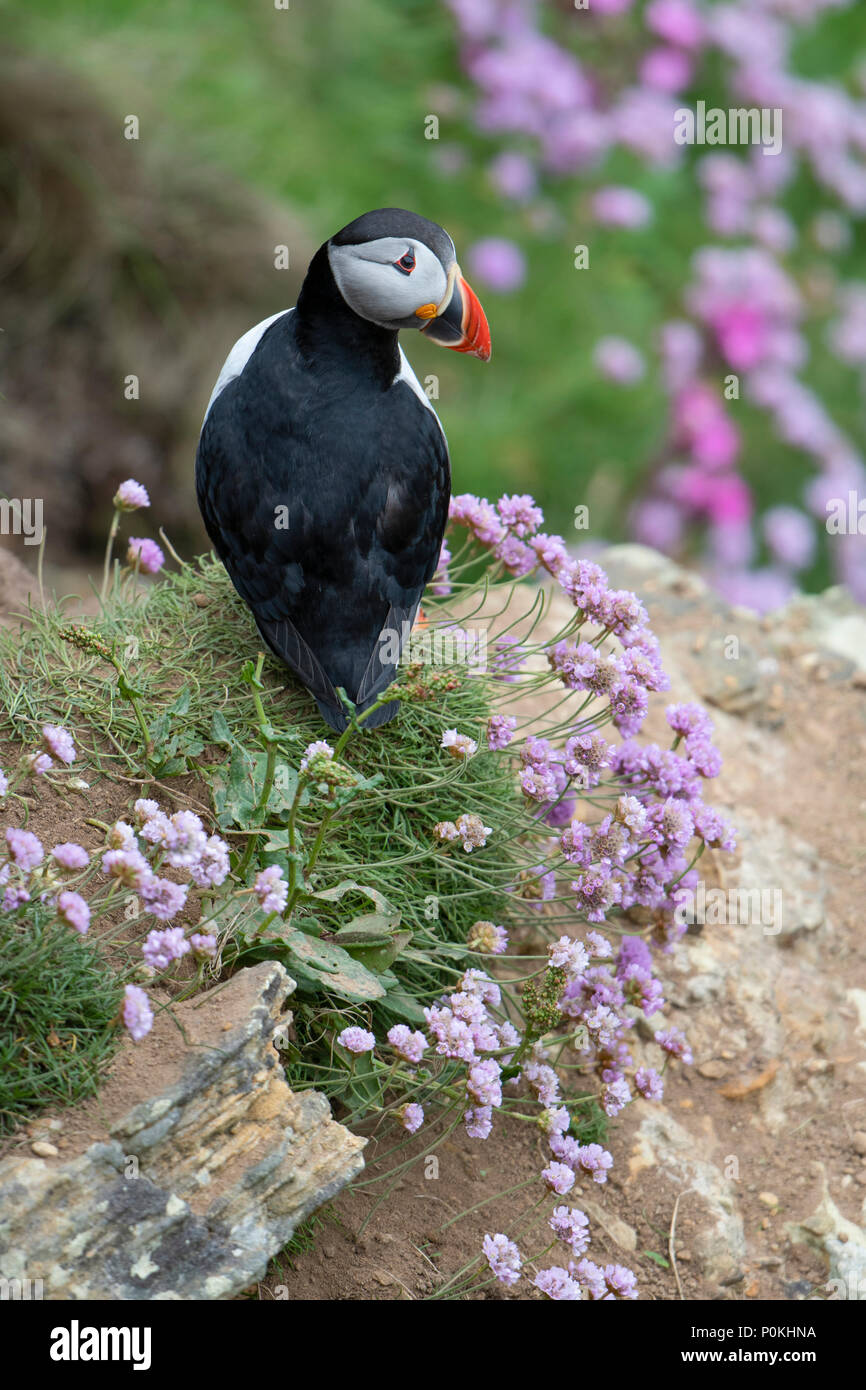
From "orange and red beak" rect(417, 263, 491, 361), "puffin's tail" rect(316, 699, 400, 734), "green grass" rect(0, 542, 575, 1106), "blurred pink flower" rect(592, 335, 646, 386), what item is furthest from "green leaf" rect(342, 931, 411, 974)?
"blurred pink flower" rect(592, 335, 646, 386)

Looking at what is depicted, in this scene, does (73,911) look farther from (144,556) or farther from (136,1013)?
(144,556)

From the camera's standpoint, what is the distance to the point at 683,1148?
2893 millimetres

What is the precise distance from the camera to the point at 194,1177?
2.09 meters

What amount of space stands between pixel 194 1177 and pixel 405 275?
173 cm

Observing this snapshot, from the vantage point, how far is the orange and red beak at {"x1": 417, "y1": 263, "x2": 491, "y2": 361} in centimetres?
279

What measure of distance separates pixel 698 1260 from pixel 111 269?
14.2 ft

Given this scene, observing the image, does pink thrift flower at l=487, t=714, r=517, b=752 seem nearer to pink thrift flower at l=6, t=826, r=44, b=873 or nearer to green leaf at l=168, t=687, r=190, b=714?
green leaf at l=168, t=687, r=190, b=714

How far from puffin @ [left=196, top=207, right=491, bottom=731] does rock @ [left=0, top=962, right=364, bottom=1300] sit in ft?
2.57

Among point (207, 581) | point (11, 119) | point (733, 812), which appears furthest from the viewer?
point (11, 119)

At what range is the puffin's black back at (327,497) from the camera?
2.84 metres

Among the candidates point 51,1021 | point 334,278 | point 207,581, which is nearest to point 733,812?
point 207,581

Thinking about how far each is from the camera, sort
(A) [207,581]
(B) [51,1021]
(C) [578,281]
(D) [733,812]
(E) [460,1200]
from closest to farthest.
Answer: (B) [51,1021]
(E) [460,1200]
(A) [207,581]
(D) [733,812]
(C) [578,281]

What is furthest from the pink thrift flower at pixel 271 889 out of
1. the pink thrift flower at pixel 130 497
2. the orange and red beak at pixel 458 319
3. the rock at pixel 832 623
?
the rock at pixel 832 623

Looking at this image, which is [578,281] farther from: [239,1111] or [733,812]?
[239,1111]
